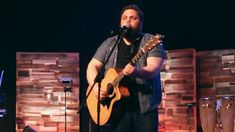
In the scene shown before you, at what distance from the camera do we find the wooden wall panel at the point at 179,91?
8.02 meters

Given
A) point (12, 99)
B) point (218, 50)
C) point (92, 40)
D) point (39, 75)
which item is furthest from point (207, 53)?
point (12, 99)

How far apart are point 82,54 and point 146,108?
16.6 ft

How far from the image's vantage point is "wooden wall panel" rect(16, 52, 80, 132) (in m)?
8.63

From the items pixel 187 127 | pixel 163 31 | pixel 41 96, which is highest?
pixel 163 31

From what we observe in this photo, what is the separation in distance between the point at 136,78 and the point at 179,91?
427 centimetres

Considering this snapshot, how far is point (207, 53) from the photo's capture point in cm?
793

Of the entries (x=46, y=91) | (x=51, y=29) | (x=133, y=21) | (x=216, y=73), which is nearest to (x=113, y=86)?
(x=133, y=21)

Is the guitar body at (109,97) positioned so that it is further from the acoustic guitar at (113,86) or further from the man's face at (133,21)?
the man's face at (133,21)

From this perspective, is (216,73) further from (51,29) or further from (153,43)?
(153,43)

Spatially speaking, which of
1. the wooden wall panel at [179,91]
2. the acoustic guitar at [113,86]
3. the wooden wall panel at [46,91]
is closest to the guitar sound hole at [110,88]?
the acoustic guitar at [113,86]

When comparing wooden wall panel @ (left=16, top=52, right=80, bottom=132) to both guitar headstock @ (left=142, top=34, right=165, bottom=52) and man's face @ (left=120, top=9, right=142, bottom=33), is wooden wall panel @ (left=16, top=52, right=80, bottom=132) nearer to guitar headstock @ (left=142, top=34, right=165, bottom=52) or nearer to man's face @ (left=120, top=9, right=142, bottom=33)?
man's face @ (left=120, top=9, right=142, bottom=33)

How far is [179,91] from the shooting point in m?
8.14

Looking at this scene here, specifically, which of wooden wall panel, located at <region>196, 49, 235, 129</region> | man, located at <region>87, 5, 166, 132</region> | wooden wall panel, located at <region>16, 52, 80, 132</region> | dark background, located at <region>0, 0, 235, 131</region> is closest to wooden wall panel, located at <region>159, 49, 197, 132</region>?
wooden wall panel, located at <region>196, 49, 235, 129</region>

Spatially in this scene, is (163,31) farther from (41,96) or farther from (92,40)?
(41,96)
